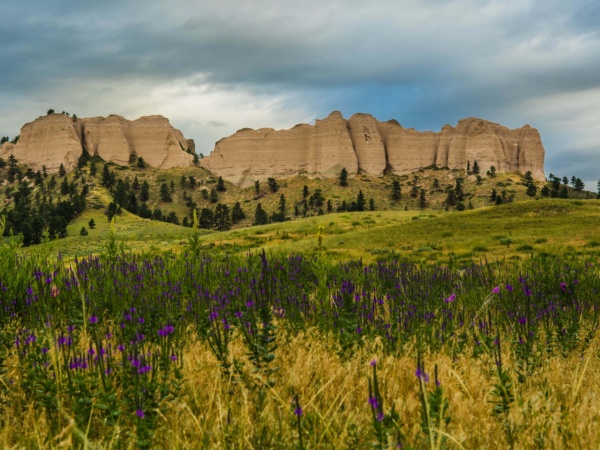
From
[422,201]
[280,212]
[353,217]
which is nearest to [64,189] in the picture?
[280,212]

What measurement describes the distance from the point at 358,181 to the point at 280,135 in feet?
105

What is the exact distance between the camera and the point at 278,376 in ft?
10.7

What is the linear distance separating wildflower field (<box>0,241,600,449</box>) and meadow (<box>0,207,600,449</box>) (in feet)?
0.06

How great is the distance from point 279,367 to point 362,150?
149 m

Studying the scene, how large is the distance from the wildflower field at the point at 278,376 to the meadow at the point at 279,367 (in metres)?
0.02

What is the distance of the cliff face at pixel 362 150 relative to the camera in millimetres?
144375

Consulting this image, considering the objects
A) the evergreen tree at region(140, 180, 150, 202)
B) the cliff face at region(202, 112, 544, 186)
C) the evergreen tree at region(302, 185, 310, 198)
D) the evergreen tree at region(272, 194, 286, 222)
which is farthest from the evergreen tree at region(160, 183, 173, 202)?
the evergreen tree at region(302, 185, 310, 198)

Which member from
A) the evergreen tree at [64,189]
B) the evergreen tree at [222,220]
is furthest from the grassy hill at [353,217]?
the evergreen tree at [222,220]

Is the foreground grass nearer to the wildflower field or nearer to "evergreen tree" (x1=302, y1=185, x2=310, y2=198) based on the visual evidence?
the wildflower field

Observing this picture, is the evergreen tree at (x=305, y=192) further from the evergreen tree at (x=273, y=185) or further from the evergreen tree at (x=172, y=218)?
the evergreen tree at (x=172, y=218)

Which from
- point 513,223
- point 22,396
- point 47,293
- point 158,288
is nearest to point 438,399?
point 22,396

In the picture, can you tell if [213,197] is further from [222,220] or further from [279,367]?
[279,367]

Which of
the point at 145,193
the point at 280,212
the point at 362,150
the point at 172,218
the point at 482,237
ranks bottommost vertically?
the point at 482,237

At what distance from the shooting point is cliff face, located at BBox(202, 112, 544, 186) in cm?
14438
